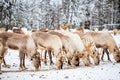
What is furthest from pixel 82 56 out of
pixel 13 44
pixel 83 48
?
pixel 13 44

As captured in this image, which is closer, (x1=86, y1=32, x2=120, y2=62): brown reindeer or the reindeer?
the reindeer

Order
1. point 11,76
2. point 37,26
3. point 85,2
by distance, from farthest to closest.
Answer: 1. point 37,26
2. point 85,2
3. point 11,76

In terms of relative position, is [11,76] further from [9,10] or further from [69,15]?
[69,15]

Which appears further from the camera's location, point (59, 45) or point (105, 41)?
point (105, 41)

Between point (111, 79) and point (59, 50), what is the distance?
129 inches

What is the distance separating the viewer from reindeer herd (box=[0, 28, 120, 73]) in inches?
467

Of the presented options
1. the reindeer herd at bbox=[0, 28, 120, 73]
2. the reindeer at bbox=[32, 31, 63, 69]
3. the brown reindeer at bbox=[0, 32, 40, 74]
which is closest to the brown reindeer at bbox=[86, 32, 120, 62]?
the reindeer herd at bbox=[0, 28, 120, 73]

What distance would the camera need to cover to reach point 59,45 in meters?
12.3

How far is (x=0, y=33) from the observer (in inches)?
477

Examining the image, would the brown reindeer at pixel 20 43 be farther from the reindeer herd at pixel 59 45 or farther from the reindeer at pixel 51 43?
the reindeer at pixel 51 43

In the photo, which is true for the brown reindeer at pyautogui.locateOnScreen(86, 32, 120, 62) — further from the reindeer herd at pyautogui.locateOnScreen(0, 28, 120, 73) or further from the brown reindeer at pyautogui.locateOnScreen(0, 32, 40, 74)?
the brown reindeer at pyautogui.locateOnScreen(0, 32, 40, 74)

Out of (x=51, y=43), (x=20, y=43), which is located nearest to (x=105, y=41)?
(x=51, y=43)

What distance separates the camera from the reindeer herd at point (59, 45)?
11859 millimetres

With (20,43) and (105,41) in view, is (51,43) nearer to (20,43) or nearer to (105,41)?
(20,43)
